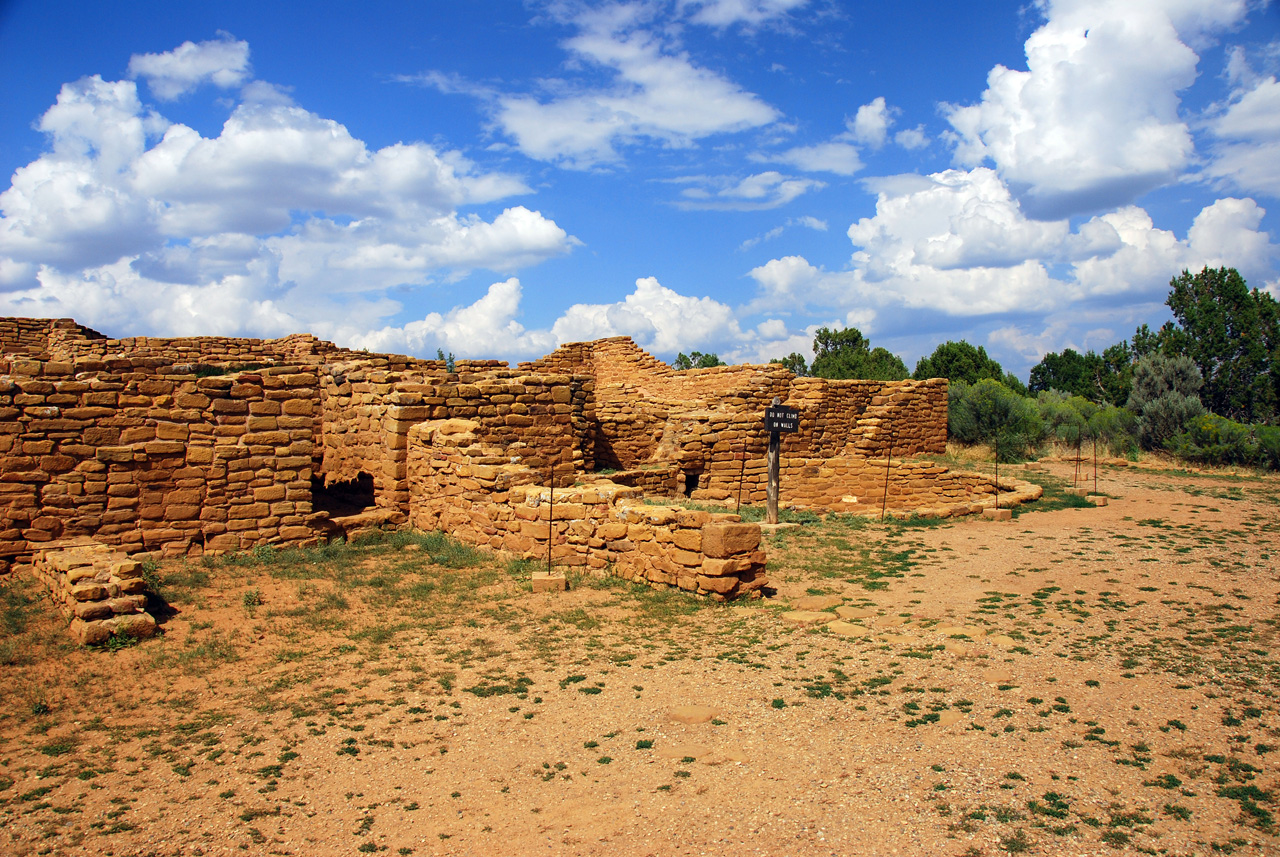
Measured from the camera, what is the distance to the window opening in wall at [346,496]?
12.2m

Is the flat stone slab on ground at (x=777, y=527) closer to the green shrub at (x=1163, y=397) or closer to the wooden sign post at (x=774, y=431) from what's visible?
the wooden sign post at (x=774, y=431)

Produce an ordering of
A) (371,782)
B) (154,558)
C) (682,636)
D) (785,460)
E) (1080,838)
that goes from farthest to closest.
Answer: (785,460)
(154,558)
(682,636)
(371,782)
(1080,838)

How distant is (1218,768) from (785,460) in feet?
45.3

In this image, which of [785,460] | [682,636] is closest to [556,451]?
[682,636]

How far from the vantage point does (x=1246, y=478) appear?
1872 cm

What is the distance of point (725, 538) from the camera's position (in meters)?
8.01

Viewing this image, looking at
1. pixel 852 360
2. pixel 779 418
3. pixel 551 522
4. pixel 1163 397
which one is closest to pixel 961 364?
pixel 852 360

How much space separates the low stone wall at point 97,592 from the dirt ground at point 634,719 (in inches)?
7.7

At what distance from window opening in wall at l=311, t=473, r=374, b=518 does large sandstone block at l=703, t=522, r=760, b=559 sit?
22.1 ft

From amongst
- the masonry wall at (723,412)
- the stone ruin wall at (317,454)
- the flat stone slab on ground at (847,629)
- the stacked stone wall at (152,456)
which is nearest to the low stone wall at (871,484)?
the stone ruin wall at (317,454)

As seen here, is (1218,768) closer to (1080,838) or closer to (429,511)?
(1080,838)

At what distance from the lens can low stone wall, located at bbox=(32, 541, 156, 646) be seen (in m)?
6.10

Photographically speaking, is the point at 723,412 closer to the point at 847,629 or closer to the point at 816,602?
the point at 816,602

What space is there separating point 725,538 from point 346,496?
7514mm
